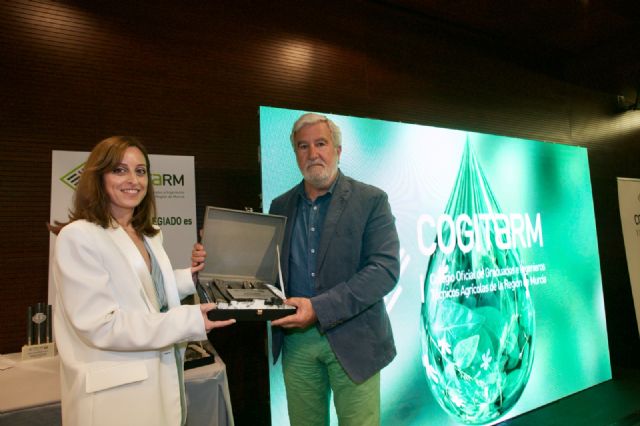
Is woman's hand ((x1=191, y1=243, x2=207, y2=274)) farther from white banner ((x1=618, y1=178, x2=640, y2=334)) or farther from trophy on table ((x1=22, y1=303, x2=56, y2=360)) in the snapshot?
white banner ((x1=618, y1=178, x2=640, y2=334))

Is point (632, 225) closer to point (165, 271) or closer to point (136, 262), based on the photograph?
point (165, 271)

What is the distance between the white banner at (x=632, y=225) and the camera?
4445mm

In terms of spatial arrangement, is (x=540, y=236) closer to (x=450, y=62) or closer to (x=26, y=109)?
(x=450, y=62)

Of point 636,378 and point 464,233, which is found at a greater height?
point 464,233

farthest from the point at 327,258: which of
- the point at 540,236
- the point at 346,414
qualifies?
the point at 540,236

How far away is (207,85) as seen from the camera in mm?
2818

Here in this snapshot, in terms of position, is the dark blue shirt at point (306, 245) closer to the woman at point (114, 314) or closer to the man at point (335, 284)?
the man at point (335, 284)

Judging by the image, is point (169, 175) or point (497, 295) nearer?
point (169, 175)

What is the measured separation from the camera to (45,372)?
1.89 metres

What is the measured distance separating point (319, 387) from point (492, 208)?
A: 2.20 meters

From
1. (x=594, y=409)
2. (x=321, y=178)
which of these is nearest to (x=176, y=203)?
(x=321, y=178)

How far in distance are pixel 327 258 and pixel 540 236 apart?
2.59 m

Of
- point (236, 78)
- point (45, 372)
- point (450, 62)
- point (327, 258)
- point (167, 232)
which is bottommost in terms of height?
point (45, 372)

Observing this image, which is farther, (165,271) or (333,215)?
(333,215)
